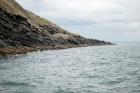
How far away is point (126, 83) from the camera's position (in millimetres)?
38312

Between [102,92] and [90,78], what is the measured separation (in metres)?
10.8

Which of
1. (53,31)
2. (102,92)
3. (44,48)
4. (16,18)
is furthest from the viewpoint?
(53,31)

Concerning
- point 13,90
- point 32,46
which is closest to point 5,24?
point 32,46

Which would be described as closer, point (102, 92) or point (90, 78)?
point (102, 92)

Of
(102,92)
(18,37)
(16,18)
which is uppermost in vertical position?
(16,18)

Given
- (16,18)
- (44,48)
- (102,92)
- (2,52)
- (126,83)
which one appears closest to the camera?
(102,92)

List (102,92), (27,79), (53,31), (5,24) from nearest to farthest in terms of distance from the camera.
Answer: (102,92) → (27,79) → (5,24) → (53,31)

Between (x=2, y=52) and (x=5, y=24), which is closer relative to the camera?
(x=2, y=52)

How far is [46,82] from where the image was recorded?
40406 mm

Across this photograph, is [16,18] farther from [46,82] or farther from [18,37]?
[46,82]

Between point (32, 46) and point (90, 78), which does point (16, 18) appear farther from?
point (90, 78)

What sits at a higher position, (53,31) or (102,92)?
(53,31)


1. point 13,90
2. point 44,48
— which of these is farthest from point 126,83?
point 44,48

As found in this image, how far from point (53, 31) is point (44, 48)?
4053 centimetres
